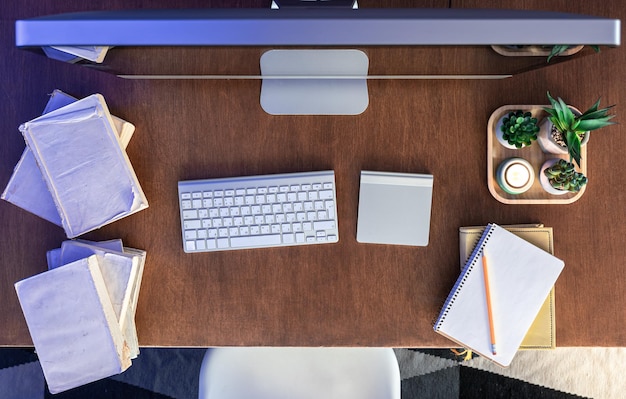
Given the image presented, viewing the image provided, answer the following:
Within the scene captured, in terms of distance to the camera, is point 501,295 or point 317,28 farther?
point 501,295

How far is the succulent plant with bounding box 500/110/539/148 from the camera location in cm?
78

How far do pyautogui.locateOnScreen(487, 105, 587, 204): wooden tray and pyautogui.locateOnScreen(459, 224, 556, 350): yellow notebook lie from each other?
0.16 feet

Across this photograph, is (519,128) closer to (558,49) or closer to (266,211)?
(558,49)

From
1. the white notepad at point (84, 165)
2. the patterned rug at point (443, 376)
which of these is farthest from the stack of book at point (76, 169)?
the patterned rug at point (443, 376)

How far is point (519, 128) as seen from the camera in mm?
781

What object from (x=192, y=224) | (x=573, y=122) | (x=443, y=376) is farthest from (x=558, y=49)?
(x=443, y=376)

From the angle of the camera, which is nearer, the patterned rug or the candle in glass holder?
the candle in glass holder

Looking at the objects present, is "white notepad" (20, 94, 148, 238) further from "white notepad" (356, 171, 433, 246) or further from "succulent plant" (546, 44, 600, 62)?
"succulent plant" (546, 44, 600, 62)

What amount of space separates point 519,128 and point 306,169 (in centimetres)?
36

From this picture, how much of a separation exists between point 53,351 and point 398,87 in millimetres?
714

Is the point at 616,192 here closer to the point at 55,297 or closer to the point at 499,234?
the point at 499,234

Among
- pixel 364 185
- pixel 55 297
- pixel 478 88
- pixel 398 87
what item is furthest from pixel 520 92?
pixel 55 297

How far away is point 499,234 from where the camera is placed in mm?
811

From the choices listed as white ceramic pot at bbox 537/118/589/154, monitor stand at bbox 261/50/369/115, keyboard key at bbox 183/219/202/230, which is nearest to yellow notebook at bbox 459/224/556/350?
white ceramic pot at bbox 537/118/589/154
